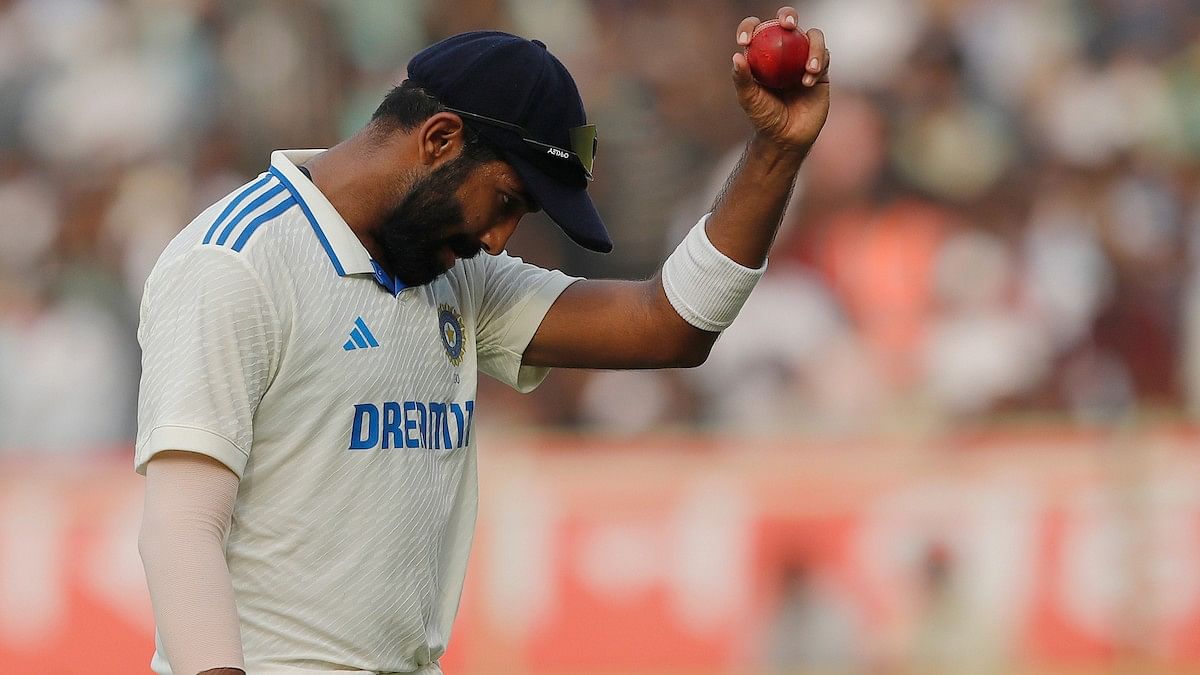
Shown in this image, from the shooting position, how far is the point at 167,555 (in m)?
2.81

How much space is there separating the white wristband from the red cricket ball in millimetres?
350

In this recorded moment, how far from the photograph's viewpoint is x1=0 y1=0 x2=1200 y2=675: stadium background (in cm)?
764

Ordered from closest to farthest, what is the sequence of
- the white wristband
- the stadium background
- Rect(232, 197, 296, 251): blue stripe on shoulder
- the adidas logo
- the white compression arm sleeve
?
the white compression arm sleeve → Rect(232, 197, 296, 251): blue stripe on shoulder → the adidas logo → the white wristband → the stadium background

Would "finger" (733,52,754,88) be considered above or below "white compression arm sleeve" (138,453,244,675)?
above

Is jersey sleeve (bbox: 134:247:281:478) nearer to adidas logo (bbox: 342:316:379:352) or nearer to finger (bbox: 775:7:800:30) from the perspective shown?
adidas logo (bbox: 342:316:379:352)

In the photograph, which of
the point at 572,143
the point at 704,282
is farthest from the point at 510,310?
the point at 572,143

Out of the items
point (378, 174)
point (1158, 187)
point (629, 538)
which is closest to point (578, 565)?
point (629, 538)

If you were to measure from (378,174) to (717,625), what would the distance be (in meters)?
4.84

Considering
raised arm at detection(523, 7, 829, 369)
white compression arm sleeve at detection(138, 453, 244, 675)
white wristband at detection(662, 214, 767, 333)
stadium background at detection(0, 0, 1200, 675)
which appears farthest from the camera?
stadium background at detection(0, 0, 1200, 675)

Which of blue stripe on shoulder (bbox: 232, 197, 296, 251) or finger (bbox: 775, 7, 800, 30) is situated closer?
blue stripe on shoulder (bbox: 232, 197, 296, 251)

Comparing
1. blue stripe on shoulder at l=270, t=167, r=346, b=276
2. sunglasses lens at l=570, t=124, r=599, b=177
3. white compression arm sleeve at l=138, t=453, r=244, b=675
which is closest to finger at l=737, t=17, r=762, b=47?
sunglasses lens at l=570, t=124, r=599, b=177

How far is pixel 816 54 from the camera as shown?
3180 mm

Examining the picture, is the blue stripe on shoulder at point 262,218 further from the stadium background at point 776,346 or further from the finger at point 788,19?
the stadium background at point 776,346

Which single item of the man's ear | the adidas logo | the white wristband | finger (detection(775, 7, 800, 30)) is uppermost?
finger (detection(775, 7, 800, 30))
